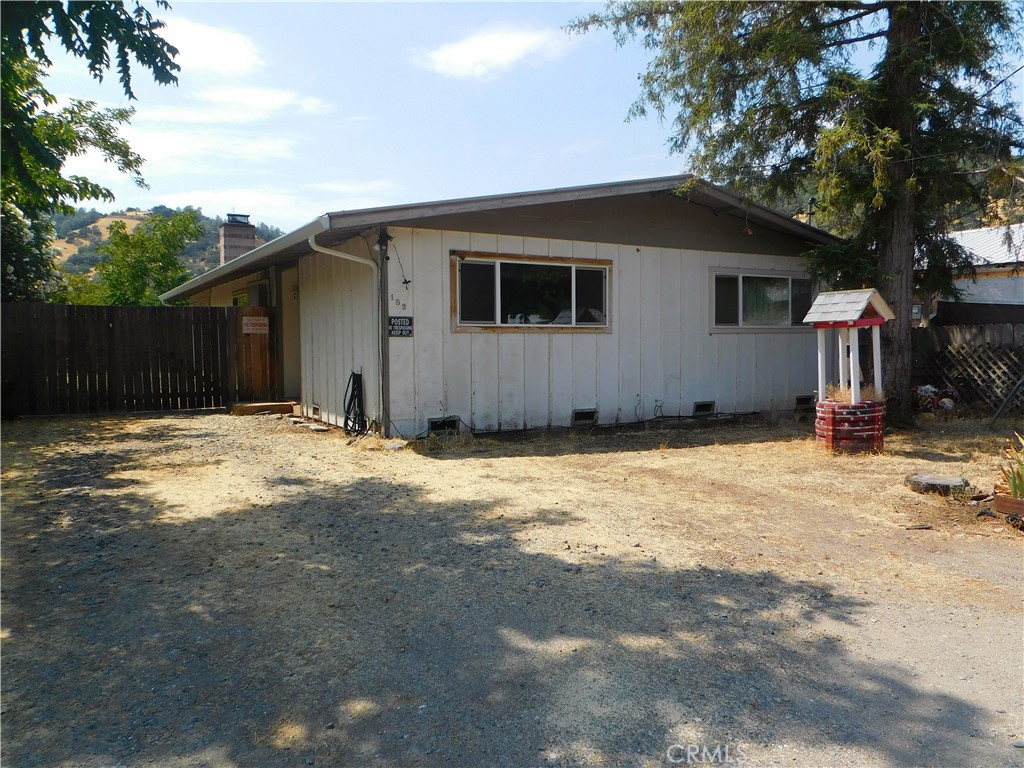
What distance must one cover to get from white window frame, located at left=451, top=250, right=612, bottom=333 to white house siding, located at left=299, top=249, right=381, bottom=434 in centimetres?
104

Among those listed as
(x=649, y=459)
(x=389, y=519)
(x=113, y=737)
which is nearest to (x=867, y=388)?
(x=649, y=459)

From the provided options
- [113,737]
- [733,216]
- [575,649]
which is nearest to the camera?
[113,737]

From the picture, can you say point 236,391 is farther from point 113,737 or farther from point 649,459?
point 113,737

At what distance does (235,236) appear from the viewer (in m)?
21.0

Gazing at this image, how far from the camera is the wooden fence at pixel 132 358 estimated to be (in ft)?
39.2

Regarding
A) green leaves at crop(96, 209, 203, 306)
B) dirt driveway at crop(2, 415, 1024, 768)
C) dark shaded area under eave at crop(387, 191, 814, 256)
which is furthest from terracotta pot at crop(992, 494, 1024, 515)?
green leaves at crop(96, 209, 203, 306)

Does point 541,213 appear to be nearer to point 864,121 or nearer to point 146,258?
point 864,121

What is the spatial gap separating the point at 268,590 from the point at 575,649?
1.74 m

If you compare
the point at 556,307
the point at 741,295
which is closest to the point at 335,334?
the point at 556,307

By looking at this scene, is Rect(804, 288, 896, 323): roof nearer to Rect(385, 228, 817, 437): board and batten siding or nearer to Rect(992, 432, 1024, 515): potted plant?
Rect(385, 228, 817, 437): board and batten siding

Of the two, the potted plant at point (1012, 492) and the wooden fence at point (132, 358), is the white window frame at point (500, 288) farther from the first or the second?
the wooden fence at point (132, 358)

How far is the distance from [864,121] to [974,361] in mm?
5098

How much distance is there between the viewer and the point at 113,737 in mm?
2523

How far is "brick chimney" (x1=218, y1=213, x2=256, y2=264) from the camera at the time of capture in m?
20.8
